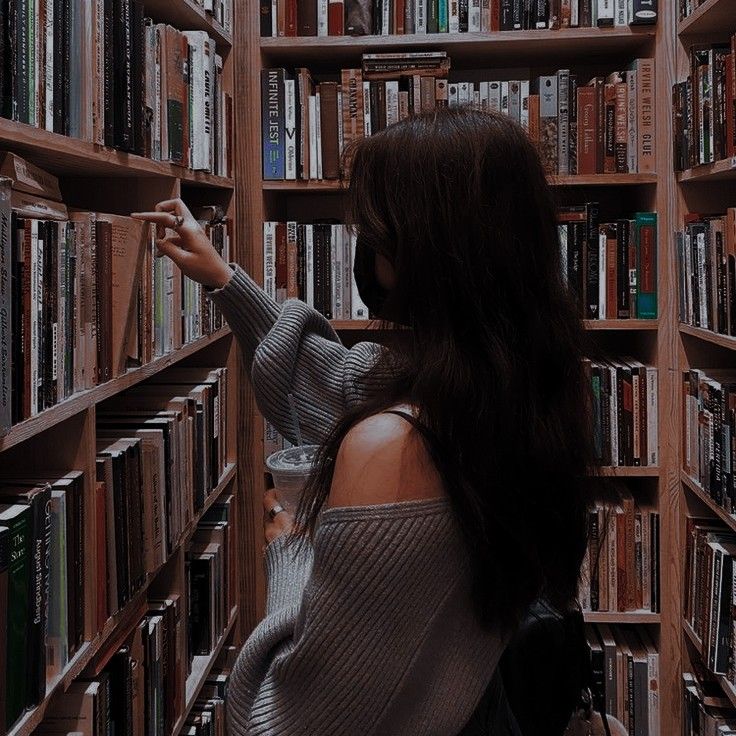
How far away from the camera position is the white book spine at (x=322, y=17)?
238cm

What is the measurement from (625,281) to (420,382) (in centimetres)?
162

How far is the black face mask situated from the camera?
3.09 feet

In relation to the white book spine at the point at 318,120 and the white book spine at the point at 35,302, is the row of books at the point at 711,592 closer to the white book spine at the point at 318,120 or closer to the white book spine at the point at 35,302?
the white book spine at the point at 318,120

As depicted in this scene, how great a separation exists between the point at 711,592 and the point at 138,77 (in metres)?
1.53

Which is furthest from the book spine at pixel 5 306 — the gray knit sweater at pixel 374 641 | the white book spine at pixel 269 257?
the white book spine at pixel 269 257

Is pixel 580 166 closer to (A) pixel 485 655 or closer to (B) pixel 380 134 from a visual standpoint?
(B) pixel 380 134

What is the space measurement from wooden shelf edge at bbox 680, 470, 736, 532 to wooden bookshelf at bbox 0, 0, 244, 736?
41.2 inches

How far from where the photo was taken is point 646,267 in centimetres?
237

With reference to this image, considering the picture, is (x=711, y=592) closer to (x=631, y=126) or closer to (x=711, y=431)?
(x=711, y=431)

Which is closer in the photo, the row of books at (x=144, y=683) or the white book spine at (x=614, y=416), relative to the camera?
the row of books at (x=144, y=683)

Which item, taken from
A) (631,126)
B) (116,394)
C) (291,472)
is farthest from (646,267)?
(291,472)

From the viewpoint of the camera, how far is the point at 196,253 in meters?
1.58

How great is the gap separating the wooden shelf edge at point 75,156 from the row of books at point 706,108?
3.44 feet

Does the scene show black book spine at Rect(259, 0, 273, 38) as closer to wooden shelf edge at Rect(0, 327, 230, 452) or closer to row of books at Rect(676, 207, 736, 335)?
wooden shelf edge at Rect(0, 327, 230, 452)
